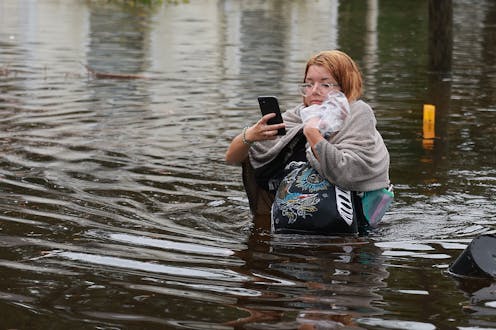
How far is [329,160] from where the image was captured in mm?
7164

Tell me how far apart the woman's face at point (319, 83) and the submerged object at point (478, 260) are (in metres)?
1.39

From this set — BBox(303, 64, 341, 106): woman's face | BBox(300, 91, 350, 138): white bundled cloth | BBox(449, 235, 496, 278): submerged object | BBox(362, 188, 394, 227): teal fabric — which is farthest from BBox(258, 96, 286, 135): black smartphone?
BBox(449, 235, 496, 278): submerged object

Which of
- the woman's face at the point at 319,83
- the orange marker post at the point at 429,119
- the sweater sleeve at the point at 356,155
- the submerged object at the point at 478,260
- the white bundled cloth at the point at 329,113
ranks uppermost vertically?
the woman's face at the point at 319,83

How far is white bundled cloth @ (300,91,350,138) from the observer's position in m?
7.27

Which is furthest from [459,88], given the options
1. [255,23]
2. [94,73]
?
[255,23]

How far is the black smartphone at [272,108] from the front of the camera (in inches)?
282

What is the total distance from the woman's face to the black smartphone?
11.4 inches

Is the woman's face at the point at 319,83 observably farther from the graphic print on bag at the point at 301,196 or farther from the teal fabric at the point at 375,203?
the teal fabric at the point at 375,203

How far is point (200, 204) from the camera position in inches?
352

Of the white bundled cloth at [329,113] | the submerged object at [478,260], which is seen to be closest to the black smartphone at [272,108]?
the white bundled cloth at [329,113]

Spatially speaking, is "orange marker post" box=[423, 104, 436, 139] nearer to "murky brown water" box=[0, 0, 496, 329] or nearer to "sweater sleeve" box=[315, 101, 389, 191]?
"murky brown water" box=[0, 0, 496, 329]

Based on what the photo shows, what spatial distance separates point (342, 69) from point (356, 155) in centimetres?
54

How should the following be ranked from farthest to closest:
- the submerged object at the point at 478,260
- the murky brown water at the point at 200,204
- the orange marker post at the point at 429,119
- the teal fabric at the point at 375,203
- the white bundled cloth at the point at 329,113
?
the orange marker post at the point at 429,119 < the teal fabric at the point at 375,203 < the white bundled cloth at the point at 329,113 < the submerged object at the point at 478,260 < the murky brown water at the point at 200,204

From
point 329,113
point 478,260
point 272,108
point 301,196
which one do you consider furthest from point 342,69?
point 478,260
